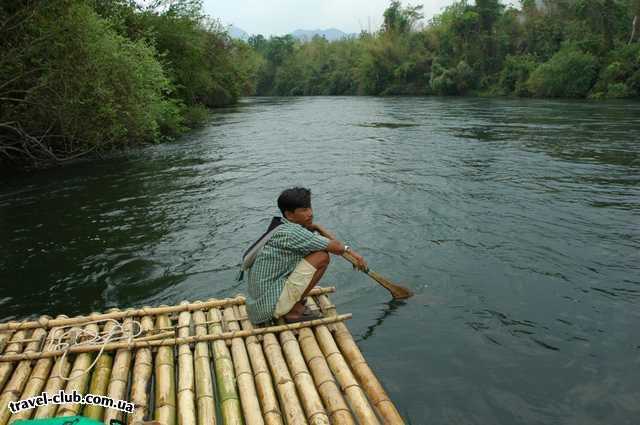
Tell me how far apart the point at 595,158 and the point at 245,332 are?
42.1 feet

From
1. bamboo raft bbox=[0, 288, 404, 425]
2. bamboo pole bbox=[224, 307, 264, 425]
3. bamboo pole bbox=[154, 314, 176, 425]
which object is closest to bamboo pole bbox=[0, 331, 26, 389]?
bamboo raft bbox=[0, 288, 404, 425]

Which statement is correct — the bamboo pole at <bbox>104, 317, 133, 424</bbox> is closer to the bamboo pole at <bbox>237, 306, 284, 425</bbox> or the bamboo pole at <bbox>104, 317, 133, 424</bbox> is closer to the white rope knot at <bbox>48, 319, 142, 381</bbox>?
the white rope knot at <bbox>48, 319, 142, 381</bbox>

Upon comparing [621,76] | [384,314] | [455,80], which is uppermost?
[455,80]

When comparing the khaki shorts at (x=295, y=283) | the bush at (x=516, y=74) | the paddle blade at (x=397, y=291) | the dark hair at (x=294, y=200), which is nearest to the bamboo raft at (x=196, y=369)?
the khaki shorts at (x=295, y=283)

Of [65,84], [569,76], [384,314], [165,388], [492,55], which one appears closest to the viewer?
[165,388]

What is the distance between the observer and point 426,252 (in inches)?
297

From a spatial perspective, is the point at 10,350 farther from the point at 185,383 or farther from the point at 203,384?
the point at 203,384

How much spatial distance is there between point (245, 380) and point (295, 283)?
0.99 meters

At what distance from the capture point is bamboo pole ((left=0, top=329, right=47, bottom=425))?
3.43 meters

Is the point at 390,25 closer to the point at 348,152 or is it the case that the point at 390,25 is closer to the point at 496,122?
the point at 496,122

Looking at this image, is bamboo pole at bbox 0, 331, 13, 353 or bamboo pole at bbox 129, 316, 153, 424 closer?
bamboo pole at bbox 129, 316, 153, 424

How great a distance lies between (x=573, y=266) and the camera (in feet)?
22.5

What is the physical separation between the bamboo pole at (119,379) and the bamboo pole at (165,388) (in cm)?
23

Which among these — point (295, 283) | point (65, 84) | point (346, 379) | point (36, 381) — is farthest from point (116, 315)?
point (65, 84)
